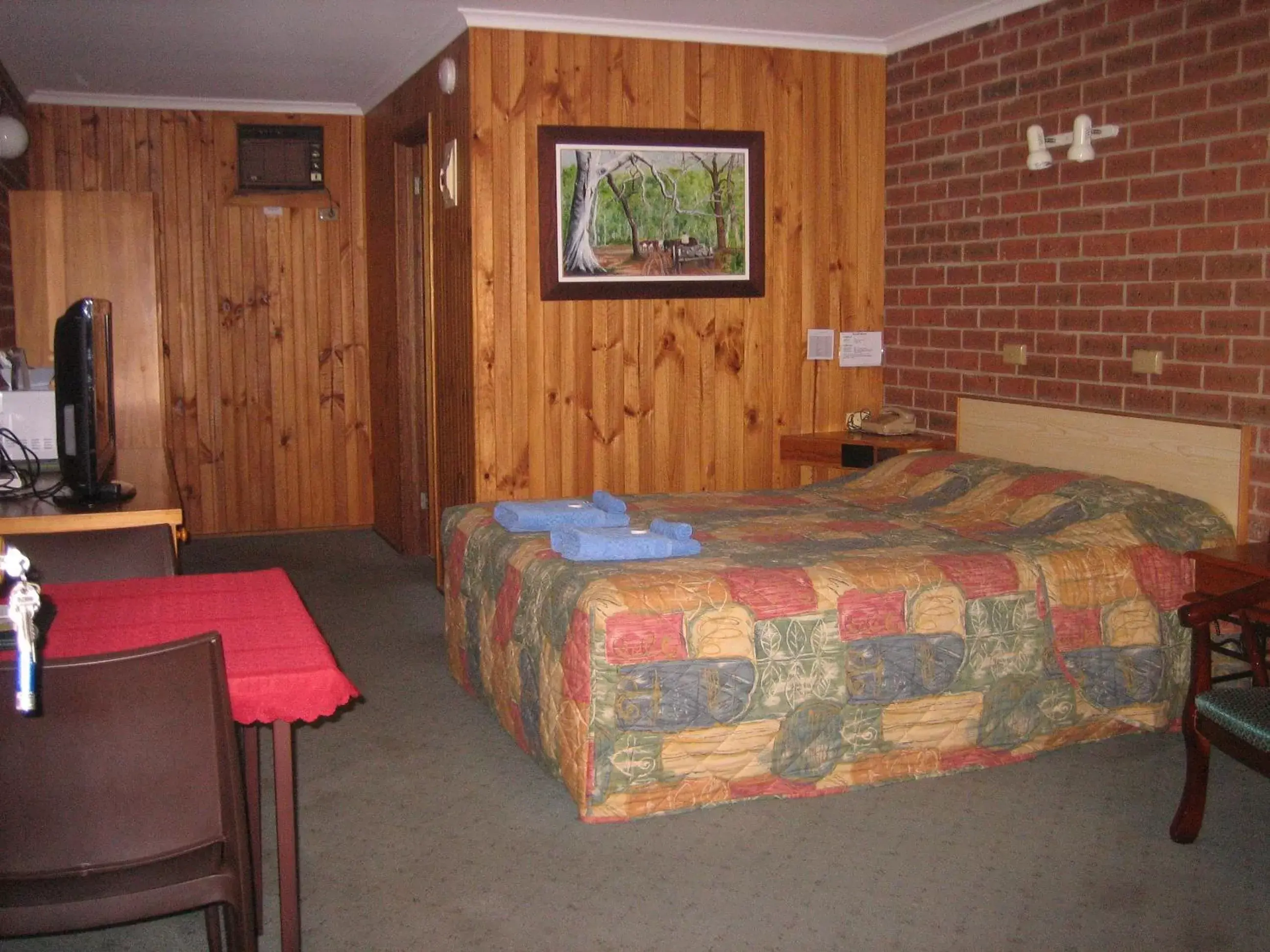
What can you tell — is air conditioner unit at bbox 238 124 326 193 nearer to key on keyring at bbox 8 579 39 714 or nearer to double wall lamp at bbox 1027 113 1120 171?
double wall lamp at bbox 1027 113 1120 171

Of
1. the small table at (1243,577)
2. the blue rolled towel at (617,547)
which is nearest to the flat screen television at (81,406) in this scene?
the blue rolled towel at (617,547)

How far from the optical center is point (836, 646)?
3350 millimetres

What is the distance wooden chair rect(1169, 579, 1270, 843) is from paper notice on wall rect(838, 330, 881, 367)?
9.11 feet

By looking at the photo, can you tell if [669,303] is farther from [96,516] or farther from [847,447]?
[96,516]

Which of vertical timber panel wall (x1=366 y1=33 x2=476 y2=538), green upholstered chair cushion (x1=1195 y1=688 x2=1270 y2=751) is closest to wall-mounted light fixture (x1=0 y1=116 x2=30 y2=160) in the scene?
vertical timber panel wall (x1=366 y1=33 x2=476 y2=538)

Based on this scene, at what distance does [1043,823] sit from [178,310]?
5671 millimetres

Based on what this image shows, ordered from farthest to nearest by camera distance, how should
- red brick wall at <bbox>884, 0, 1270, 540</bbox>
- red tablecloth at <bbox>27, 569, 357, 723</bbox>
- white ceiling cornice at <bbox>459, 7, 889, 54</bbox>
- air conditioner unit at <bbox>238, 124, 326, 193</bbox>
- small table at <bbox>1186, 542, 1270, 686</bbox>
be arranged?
air conditioner unit at <bbox>238, 124, 326, 193</bbox>
white ceiling cornice at <bbox>459, 7, 889, 54</bbox>
red brick wall at <bbox>884, 0, 1270, 540</bbox>
small table at <bbox>1186, 542, 1270, 686</bbox>
red tablecloth at <bbox>27, 569, 357, 723</bbox>

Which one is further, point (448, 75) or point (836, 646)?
point (448, 75)

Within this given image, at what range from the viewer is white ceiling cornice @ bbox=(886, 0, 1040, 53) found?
484cm

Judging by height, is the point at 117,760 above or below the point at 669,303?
below

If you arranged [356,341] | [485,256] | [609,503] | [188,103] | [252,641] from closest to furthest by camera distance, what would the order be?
[252,641] → [609,503] → [485,256] → [188,103] → [356,341]

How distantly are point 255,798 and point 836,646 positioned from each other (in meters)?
1.52

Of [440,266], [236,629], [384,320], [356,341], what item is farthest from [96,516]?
[356,341]

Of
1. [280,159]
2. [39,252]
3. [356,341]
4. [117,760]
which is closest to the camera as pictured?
[117,760]
